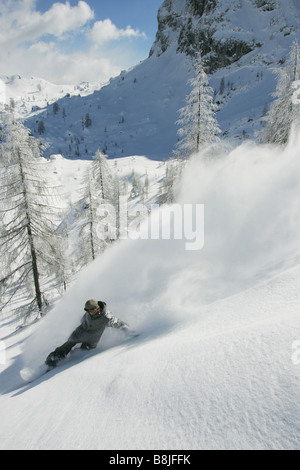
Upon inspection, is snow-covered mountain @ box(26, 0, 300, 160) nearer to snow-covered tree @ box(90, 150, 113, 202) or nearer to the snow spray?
snow-covered tree @ box(90, 150, 113, 202)

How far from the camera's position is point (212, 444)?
183 centimetres

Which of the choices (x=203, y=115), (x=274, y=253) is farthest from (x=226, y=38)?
(x=274, y=253)

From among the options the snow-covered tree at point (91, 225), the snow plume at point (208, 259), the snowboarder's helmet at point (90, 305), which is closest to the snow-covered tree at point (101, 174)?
the snow-covered tree at point (91, 225)

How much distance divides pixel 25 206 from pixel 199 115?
13.4 meters

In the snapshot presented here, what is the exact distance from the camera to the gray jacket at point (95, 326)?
494 cm

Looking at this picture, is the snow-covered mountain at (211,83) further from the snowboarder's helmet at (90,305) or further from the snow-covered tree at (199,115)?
the snowboarder's helmet at (90,305)

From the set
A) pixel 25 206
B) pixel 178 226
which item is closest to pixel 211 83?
pixel 25 206

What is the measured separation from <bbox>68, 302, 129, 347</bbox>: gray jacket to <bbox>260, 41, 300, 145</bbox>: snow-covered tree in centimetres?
1835

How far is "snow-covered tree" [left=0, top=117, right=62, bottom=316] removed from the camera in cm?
1171

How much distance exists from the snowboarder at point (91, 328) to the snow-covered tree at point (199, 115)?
50.6 ft

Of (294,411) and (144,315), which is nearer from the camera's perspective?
(294,411)

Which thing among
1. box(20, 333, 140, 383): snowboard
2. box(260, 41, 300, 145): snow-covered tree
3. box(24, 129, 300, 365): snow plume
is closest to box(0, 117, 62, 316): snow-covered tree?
box(24, 129, 300, 365): snow plume

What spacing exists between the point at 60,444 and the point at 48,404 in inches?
44.6
